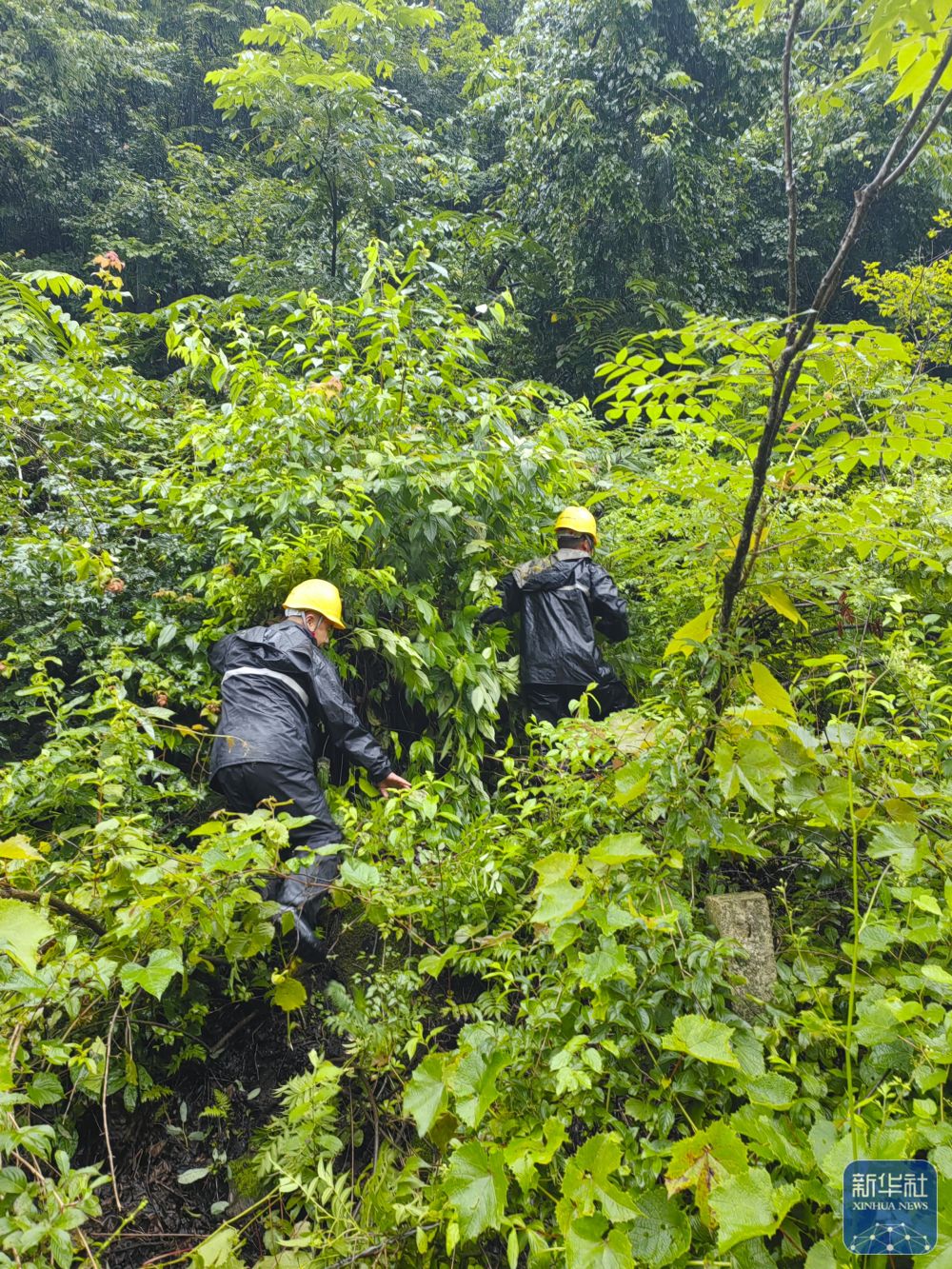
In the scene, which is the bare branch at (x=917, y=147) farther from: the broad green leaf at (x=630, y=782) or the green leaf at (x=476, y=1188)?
the green leaf at (x=476, y=1188)

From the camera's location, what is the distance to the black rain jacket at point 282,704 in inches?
118

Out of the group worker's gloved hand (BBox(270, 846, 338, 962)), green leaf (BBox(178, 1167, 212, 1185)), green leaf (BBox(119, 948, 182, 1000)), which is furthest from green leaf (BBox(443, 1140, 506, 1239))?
green leaf (BBox(178, 1167, 212, 1185))

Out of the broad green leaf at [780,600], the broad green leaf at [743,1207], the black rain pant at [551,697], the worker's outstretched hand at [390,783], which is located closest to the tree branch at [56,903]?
the worker's outstretched hand at [390,783]

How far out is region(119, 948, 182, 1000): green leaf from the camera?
1.62 meters

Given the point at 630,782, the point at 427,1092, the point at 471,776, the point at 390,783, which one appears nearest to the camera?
the point at 427,1092

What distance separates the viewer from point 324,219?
24.9 feet

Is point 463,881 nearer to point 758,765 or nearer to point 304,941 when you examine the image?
point 304,941

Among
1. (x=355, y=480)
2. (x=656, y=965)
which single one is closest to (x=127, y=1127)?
(x=656, y=965)

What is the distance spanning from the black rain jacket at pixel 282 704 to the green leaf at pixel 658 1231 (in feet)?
6.97

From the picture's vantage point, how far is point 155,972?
65.1 inches

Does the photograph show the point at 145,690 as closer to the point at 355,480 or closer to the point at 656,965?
the point at 355,480

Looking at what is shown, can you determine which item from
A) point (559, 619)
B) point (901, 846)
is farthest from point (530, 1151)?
point (559, 619)

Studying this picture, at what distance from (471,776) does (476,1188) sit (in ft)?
7.58

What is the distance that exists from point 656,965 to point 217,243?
11.8 metres
